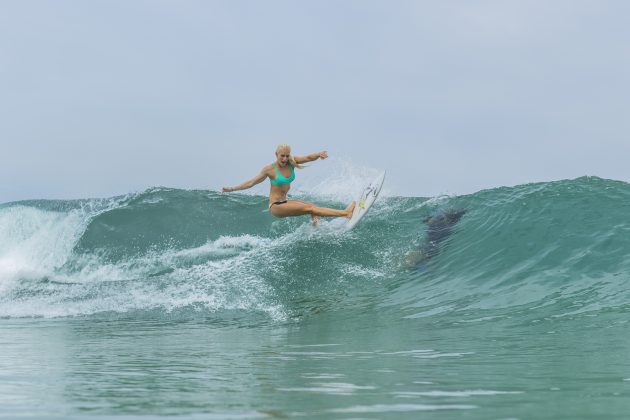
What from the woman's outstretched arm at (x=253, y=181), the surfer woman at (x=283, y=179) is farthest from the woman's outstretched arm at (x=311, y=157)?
the woman's outstretched arm at (x=253, y=181)

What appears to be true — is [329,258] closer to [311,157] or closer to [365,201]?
[365,201]

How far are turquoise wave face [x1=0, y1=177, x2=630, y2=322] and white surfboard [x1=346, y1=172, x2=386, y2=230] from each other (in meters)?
0.69

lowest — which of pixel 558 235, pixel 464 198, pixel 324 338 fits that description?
pixel 324 338

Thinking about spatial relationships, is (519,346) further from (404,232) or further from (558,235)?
(404,232)

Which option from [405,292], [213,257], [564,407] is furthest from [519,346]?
[213,257]

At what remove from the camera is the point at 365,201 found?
519 inches

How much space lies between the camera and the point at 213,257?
15234mm

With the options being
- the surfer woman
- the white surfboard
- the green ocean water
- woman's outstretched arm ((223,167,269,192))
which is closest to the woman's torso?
the surfer woman

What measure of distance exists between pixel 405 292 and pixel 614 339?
15.7 feet

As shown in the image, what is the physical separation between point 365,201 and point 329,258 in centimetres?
134

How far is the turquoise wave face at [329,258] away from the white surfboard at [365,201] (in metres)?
0.69

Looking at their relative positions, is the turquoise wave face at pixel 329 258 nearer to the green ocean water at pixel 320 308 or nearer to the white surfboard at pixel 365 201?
the green ocean water at pixel 320 308

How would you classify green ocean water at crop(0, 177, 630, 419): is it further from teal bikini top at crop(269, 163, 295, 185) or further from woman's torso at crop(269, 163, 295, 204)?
teal bikini top at crop(269, 163, 295, 185)

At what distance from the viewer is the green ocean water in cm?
323
